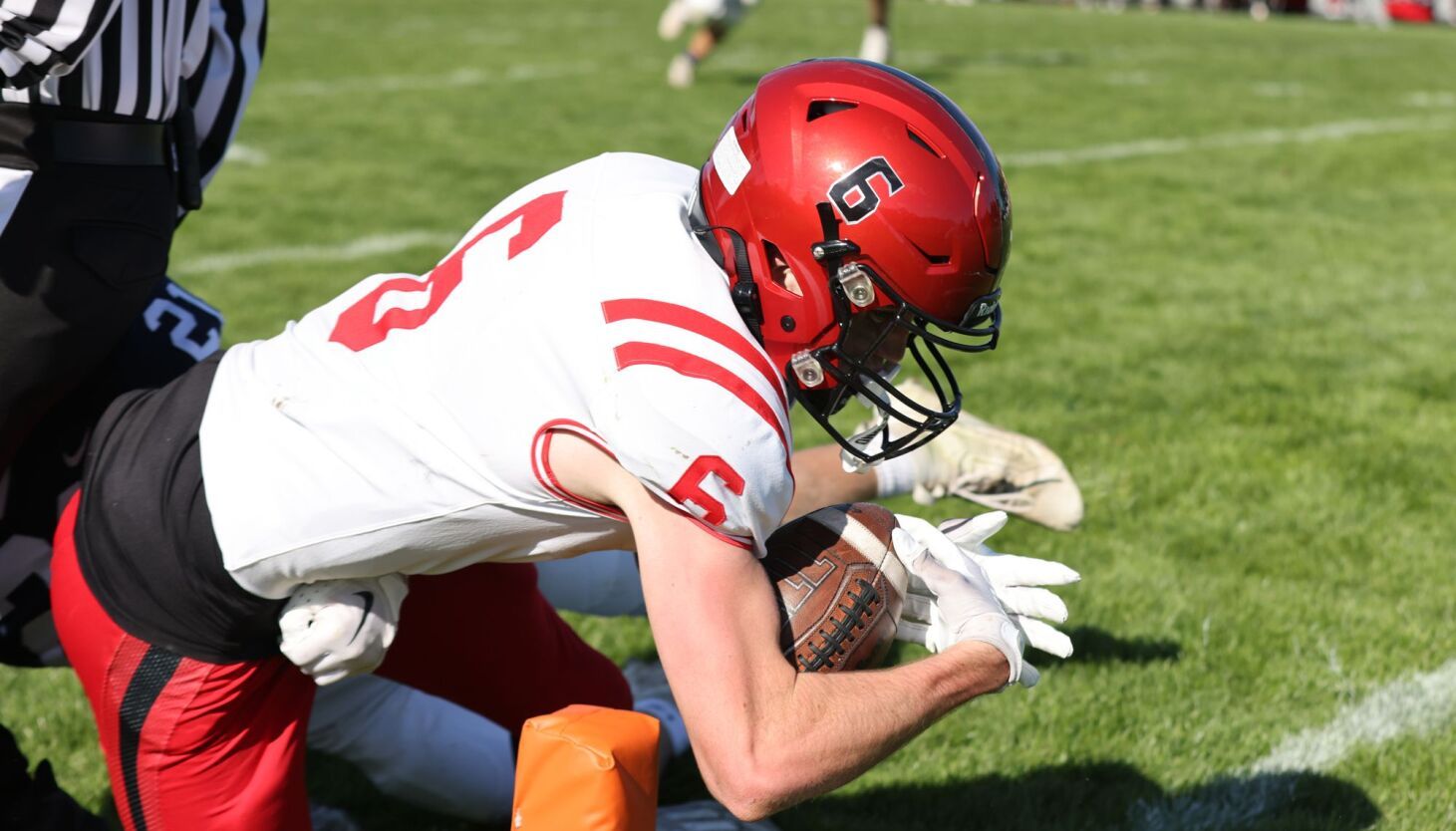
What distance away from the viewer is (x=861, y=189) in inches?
83.4

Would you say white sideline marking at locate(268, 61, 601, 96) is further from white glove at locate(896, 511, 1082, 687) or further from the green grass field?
white glove at locate(896, 511, 1082, 687)

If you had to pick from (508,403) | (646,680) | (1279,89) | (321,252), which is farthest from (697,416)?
(1279,89)

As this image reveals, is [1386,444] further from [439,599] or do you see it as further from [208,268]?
[208,268]

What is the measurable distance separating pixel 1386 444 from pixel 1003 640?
2.88 m

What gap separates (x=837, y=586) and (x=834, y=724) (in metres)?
0.26

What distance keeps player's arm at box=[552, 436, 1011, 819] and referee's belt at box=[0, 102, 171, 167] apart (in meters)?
1.05

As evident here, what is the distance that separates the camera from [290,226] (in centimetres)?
680

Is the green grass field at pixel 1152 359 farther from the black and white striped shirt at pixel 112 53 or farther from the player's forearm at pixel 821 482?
the black and white striped shirt at pixel 112 53

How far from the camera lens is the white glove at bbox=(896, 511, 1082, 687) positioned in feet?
7.52

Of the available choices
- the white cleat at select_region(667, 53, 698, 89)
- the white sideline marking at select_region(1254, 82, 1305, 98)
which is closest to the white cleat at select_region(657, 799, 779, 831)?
the white cleat at select_region(667, 53, 698, 89)

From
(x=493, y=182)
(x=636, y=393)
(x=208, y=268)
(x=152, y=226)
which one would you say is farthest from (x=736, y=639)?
(x=493, y=182)

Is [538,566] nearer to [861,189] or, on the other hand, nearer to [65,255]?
[65,255]

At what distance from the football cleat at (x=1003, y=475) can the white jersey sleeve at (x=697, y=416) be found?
5.05 feet

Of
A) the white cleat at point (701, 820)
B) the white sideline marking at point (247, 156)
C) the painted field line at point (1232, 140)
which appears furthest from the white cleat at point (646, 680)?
the painted field line at point (1232, 140)
